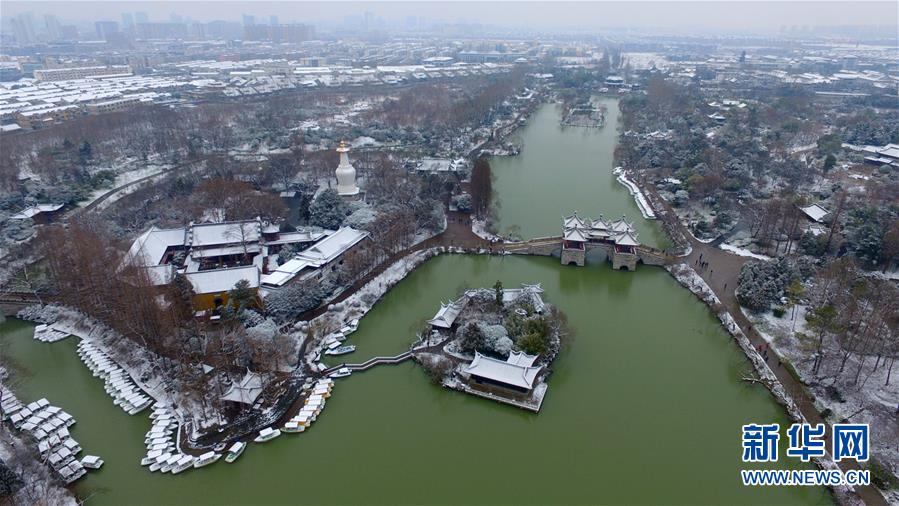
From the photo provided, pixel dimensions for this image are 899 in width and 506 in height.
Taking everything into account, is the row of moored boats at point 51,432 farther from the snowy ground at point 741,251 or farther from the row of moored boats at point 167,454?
the snowy ground at point 741,251

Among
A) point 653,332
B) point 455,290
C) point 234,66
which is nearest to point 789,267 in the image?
point 653,332

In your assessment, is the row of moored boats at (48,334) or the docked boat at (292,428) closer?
the docked boat at (292,428)

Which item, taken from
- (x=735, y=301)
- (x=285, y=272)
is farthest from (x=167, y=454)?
(x=735, y=301)

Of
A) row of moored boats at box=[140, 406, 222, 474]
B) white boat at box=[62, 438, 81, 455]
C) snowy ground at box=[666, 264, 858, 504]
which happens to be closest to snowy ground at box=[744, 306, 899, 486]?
snowy ground at box=[666, 264, 858, 504]

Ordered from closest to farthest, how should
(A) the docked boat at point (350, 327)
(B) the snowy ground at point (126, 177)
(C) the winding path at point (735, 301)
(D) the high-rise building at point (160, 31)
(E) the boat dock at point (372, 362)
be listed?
(C) the winding path at point (735, 301)
(E) the boat dock at point (372, 362)
(A) the docked boat at point (350, 327)
(B) the snowy ground at point (126, 177)
(D) the high-rise building at point (160, 31)

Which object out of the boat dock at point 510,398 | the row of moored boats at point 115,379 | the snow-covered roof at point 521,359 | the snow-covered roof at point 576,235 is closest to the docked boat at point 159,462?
the row of moored boats at point 115,379

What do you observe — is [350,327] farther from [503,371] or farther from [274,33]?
[274,33]
